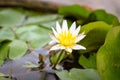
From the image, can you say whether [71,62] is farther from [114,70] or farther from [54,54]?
[114,70]

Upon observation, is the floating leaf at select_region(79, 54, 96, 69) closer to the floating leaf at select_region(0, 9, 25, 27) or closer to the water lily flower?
the water lily flower

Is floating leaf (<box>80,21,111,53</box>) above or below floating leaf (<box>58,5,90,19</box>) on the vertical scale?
below

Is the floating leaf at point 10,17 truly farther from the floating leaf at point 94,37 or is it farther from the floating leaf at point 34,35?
the floating leaf at point 94,37

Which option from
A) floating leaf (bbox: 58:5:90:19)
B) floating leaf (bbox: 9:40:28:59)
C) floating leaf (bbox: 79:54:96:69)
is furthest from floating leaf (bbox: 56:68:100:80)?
floating leaf (bbox: 58:5:90:19)

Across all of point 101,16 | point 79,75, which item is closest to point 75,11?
point 101,16

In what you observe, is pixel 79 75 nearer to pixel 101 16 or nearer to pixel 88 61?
pixel 88 61

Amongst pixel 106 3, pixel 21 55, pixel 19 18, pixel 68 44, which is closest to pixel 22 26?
pixel 19 18
